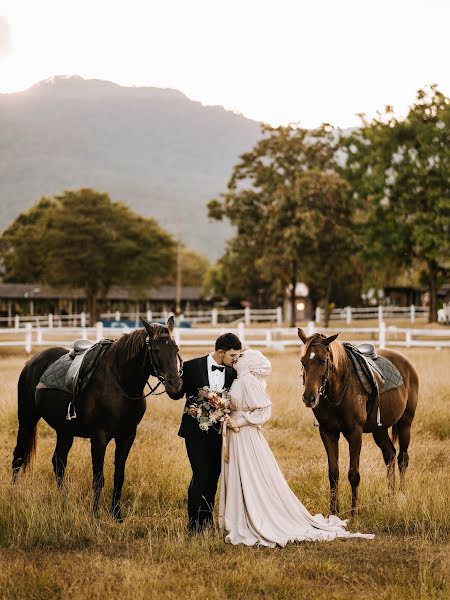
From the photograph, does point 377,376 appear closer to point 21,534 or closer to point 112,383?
point 112,383

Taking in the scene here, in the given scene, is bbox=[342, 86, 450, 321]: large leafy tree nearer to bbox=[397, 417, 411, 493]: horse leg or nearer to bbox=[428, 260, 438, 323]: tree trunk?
bbox=[428, 260, 438, 323]: tree trunk

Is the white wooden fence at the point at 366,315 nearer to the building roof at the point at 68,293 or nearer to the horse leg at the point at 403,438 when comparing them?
the building roof at the point at 68,293

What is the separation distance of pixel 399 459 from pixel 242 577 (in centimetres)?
435

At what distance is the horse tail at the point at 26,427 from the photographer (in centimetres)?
962

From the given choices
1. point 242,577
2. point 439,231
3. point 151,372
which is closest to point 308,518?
point 242,577

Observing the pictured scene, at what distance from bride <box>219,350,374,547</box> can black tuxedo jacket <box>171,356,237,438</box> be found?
16cm

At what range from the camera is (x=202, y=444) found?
7578mm

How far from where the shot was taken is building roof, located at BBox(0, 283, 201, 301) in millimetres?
75438

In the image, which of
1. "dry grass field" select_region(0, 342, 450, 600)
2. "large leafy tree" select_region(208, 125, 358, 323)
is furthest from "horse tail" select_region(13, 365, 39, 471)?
"large leafy tree" select_region(208, 125, 358, 323)

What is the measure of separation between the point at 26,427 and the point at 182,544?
132 inches

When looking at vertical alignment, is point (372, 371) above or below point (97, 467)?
above

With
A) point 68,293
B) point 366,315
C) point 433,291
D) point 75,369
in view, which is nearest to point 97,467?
point 75,369

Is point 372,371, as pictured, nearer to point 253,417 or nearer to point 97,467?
point 253,417

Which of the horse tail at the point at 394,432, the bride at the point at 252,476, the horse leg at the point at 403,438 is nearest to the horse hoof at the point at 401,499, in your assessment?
the bride at the point at 252,476
